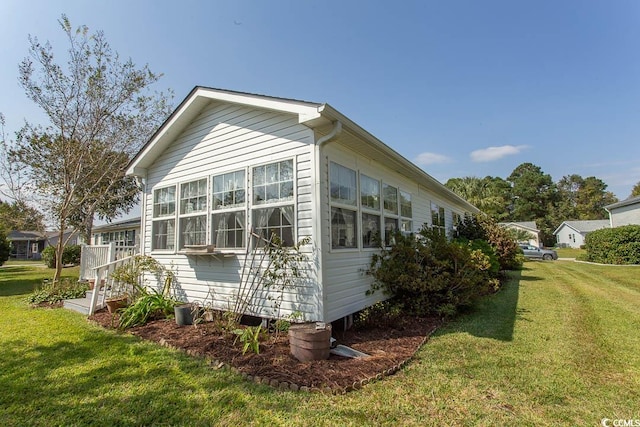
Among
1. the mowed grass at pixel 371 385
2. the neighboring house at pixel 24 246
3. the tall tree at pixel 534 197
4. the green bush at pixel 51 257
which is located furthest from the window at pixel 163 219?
the tall tree at pixel 534 197

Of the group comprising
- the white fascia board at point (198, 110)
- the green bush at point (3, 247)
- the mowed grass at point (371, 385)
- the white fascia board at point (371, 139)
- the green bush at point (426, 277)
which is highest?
the white fascia board at point (198, 110)

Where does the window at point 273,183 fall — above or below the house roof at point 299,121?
below

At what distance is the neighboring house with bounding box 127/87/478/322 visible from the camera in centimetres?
477

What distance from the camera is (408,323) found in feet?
18.9

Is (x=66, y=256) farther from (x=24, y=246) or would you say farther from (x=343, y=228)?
(x=24, y=246)

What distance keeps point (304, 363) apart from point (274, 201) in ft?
8.52

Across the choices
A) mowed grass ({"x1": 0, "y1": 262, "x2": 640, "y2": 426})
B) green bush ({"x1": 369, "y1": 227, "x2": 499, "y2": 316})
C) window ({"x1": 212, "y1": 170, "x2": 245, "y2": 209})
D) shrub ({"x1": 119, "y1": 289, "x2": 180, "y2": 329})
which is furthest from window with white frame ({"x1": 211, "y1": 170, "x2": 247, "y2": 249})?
green bush ({"x1": 369, "y1": 227, "x2": 499, "y2": 316})

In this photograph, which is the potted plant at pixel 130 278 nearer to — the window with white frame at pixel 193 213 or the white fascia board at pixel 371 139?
the window with white frame at pixel 193 213

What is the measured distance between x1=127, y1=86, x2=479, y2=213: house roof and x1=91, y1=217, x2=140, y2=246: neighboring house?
11.0 metres

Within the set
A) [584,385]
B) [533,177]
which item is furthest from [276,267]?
[533,177]

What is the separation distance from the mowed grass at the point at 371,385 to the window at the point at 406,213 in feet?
9.70

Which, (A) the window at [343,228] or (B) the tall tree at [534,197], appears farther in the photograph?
(B) the tall tree at [534,197]

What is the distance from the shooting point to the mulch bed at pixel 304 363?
3412mm

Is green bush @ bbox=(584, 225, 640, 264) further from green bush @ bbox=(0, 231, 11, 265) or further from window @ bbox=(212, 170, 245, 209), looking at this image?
green bush @ bbox=(0, 231, 11, 265)
